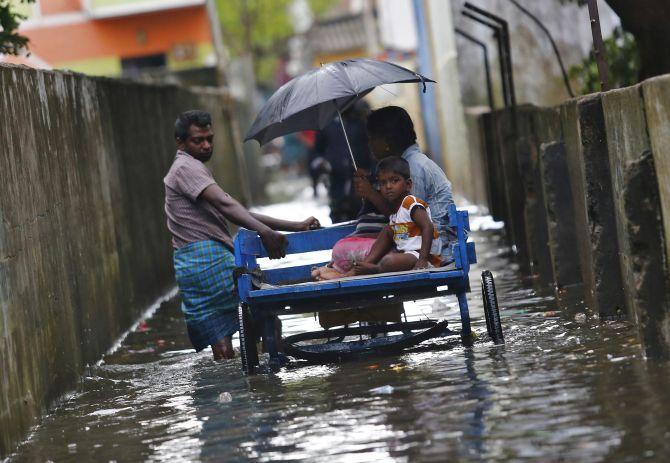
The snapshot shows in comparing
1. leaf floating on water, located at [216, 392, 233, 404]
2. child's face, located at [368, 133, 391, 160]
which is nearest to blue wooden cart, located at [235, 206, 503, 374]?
leaf floating on water, located at [216, 392, 233, 404]

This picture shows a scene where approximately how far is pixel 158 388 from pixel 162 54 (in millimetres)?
35999

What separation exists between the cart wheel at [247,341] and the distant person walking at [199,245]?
89 centimetres

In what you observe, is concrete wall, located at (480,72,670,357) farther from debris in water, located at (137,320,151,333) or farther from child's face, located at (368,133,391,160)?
debris in water, located at (137,320,151,333)

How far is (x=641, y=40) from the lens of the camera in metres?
12.4

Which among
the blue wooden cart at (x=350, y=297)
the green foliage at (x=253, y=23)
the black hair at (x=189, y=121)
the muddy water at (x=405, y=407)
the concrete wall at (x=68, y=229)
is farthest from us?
the green foliage at (x=253, y=23)

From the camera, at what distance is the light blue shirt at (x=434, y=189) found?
379 inches

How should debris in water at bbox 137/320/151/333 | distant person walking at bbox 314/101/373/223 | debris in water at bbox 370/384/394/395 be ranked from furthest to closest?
distant person walking at bbox 314/101/373/223 → debris in water at bbox 137/320/151/333 → debris in water at bbox 370/384/394/395

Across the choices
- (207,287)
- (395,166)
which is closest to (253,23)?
(207,287)

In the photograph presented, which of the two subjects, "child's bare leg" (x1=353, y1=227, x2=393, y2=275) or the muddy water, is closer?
the muddy water

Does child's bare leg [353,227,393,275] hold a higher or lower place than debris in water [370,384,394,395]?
higher

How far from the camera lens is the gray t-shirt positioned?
9984 millimetres

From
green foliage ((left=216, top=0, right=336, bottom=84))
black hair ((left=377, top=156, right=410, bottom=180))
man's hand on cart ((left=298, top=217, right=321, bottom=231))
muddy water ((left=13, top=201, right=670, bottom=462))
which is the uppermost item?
green foliage ((left=216, top=0, right=336, bottom=84))

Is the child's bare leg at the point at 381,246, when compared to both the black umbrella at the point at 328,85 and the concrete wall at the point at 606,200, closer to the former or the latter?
the black umbrella at the point at 328,85

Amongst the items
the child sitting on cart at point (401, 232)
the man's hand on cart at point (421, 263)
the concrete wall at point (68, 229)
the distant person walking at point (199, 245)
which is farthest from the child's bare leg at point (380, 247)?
the concrete wall at point (68, 229)
